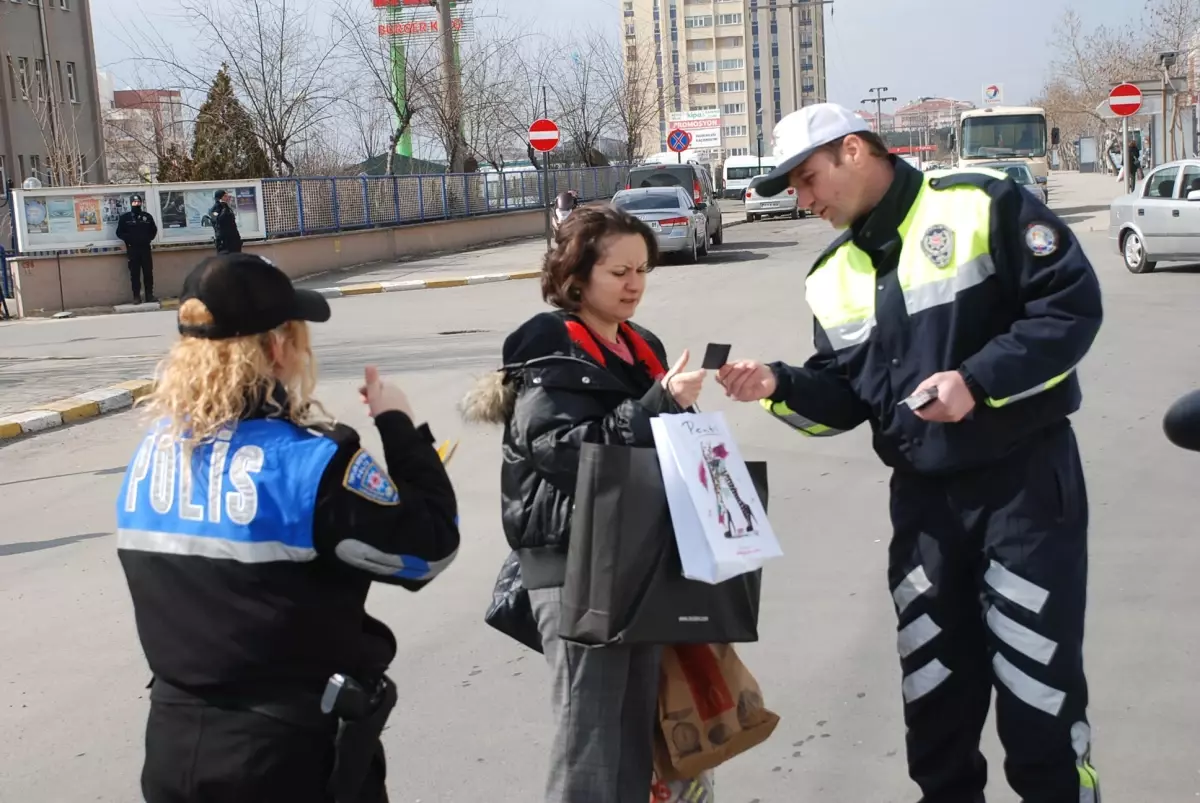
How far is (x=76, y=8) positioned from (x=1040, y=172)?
40669 mm

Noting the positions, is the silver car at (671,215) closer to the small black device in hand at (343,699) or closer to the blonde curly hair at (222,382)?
the blonde curly hair at (222,382)

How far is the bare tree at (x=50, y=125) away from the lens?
105 feet

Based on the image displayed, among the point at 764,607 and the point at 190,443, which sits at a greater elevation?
the point at 190,443

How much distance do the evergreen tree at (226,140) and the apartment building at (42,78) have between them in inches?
558

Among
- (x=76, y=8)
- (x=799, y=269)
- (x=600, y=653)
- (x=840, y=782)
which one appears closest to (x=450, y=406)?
(x=840, y=782)

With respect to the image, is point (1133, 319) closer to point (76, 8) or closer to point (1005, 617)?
point (1005, 617)

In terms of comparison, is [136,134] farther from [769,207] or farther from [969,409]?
[969,409]

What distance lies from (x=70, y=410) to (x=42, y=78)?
145ft

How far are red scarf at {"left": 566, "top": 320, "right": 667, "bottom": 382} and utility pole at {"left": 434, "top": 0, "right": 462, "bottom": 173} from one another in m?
37.7

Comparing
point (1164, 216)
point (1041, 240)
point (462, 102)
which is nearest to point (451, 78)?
point (462, 102)

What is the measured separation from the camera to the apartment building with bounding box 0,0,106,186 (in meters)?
48.6

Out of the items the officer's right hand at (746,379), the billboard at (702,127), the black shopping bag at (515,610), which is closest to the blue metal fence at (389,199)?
the black shopping bag at (515,610)

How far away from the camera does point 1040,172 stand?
32.4 meters

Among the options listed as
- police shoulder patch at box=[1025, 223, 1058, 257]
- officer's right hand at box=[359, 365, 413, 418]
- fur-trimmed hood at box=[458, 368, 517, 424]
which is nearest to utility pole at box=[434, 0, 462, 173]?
fur-trimmed hood at box=[458, 368, 517, 424]
